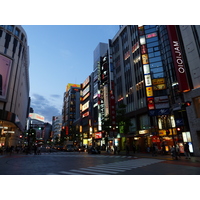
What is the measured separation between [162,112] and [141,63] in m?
13.2

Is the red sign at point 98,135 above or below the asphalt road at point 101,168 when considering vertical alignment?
above

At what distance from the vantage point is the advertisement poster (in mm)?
37062

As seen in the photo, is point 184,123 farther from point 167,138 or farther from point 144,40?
point 144,40

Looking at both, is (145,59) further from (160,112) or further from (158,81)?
(160,112)

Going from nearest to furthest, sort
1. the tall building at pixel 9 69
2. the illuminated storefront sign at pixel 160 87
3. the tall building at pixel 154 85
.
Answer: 1. the tall building at pixel 154 85
2. the illuminated storefront sign at pixel 160 87
3. the tall building at pixel 9 69

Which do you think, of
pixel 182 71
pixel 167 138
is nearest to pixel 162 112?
pixel 167 138

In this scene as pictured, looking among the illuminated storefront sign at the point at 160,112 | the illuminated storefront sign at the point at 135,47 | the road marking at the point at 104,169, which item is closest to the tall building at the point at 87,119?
the illuminated storefront sign at the point at 135,47

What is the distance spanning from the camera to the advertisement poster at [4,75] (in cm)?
3706

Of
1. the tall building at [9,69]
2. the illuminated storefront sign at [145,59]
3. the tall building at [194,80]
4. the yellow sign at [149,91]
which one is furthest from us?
the illuminated storefront sign at [145,59]

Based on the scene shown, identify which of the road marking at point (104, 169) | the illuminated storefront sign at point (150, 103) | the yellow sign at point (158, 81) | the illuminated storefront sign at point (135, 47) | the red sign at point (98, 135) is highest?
the illuminated storefront sign at point (135, 47)

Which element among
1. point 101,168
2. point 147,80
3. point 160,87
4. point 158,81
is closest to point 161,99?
point 160,87

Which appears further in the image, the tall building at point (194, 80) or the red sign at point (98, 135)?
the red sign at point (98, 135)

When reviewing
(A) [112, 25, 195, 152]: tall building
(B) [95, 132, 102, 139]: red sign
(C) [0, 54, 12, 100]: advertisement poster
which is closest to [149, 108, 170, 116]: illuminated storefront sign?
(A) [112, 25, 195, 152]: tall building

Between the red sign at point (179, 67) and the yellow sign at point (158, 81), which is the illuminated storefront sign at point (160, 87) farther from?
the red sign at point (179, 67)
